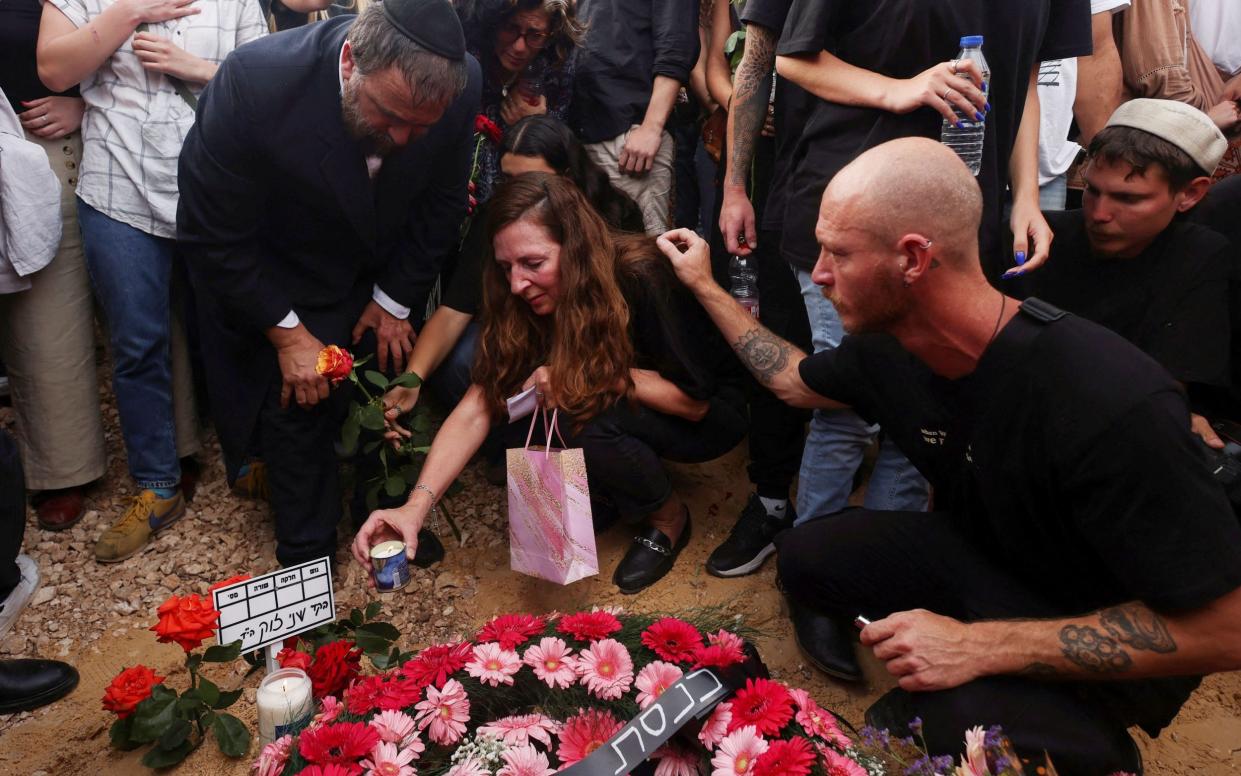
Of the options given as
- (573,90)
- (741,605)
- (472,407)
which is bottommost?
(741,605)

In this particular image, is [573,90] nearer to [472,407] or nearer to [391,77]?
[391,77]

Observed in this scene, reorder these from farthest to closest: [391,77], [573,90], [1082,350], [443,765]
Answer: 1. [573,90]
2. [391,77]
3. [1082,350]
4. [443,765]

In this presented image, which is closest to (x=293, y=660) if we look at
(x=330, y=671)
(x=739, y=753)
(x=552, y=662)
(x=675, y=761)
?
(x=330, y=671)

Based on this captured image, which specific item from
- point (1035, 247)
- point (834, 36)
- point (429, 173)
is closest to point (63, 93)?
point (429, 173)

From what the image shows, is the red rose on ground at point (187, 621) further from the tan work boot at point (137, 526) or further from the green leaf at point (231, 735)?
the tan work boot at point (137, 526)

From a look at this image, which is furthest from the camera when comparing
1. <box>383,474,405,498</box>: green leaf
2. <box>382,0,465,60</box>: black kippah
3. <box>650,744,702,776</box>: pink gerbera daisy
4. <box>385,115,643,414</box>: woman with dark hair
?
<box>385,115,643,414</box>: woman with dark hair

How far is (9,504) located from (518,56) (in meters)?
2.10

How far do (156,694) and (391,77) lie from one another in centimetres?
167

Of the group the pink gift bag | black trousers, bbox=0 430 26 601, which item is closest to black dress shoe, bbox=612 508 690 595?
the pink gift bag

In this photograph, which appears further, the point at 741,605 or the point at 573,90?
the point at 573,90

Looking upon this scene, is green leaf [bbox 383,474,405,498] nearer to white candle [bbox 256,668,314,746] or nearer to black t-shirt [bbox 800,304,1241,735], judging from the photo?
white candle [bbox 256,668,314,746]

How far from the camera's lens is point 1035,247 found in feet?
7.72

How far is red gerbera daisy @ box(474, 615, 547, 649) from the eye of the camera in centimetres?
160

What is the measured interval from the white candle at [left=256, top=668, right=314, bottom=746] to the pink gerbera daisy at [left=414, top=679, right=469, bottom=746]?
1.31ft
